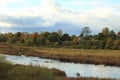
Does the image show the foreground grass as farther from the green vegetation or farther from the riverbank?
the riverbank

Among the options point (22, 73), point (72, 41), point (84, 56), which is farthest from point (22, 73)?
point (72, 41)

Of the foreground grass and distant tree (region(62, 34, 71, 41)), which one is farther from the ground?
distant tree (region(62, 34, 71, 41))

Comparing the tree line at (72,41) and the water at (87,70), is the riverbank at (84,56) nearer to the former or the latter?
the water at (87,70)

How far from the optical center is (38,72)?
23703 millimetres

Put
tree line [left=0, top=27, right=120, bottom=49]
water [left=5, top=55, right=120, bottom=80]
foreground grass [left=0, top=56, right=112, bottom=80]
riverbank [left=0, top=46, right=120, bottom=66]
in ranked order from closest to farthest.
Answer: foreground grass [left=0, top=56, right=112, bottom=80], water [left=5, top=55, right=120, bottom=80], riverbank [left=0, top=46, right=120, bottom=66], tree line [left=0, top=27, right=120, bottom=49]

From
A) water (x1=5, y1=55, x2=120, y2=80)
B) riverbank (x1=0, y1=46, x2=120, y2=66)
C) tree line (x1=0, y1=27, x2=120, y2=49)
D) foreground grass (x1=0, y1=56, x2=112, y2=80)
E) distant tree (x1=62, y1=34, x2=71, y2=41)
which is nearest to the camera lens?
foreground grass (x1=0, y1=56, x2=112, y2=80)

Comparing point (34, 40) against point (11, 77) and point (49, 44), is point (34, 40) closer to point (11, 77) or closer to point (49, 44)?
point (49, 44)

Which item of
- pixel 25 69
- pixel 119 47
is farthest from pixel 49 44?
pixel 25 69

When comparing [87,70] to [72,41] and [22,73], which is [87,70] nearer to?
[22,73]

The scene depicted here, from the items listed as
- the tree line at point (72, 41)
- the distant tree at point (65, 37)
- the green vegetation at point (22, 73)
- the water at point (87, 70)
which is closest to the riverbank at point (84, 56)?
the water at point (87, 70)

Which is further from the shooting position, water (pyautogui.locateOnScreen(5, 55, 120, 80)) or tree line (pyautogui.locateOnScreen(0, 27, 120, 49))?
tree line (pyautogui.locateOnScreen(0, 27, 120, 49))

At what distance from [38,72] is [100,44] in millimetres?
128935

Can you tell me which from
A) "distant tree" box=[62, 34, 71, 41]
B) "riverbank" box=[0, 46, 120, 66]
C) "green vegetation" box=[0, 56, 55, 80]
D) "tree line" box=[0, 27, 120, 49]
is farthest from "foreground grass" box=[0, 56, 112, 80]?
"distant tree" box=[62, 34, 71, 41]

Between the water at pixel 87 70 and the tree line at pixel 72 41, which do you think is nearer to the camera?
the water at pixel 87 70
